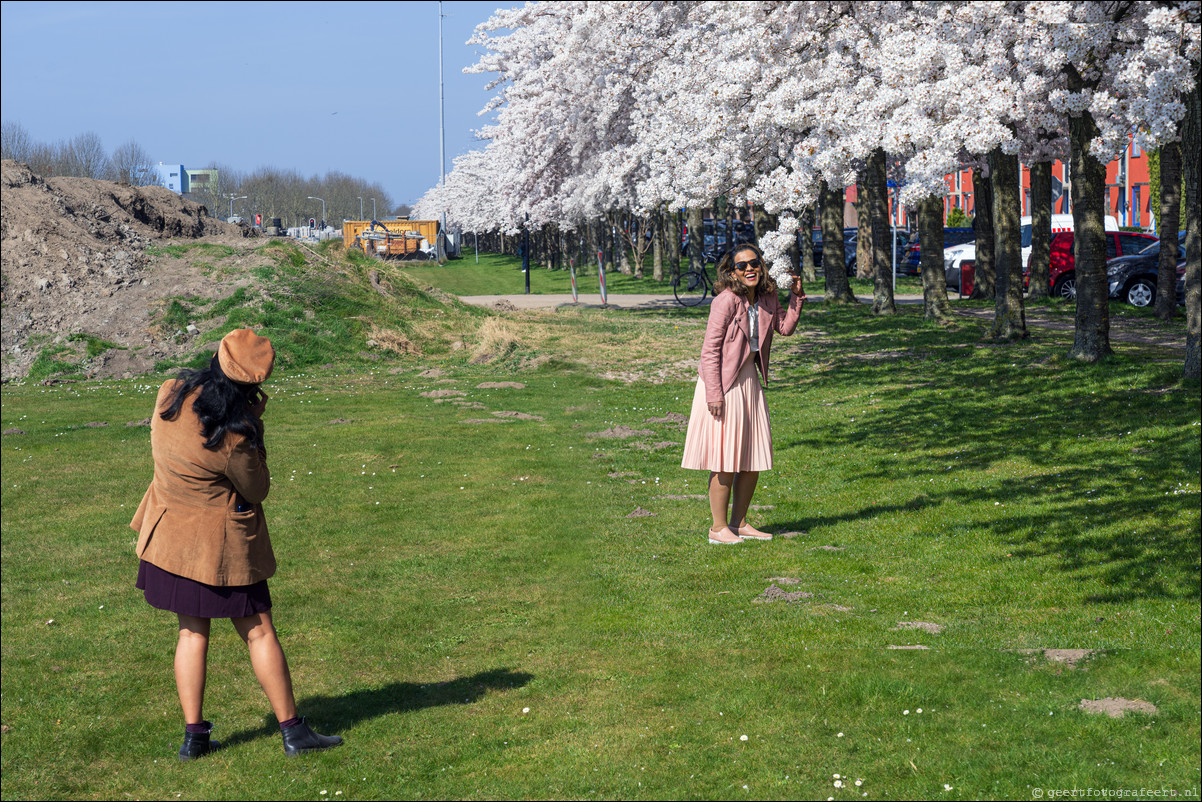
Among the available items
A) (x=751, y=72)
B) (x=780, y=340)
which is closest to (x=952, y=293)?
(x=780, y=340)

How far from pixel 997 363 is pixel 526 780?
13418 millimetres

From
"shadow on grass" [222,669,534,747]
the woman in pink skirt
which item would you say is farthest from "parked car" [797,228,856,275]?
"shadow on grass" [222,669,534,747]

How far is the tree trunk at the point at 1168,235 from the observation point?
20.6 meters

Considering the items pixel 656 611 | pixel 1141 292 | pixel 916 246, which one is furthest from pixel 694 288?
pixel 656 611

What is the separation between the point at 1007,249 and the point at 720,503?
1131cm

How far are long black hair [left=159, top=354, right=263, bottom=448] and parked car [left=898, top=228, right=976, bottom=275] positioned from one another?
33358 mm

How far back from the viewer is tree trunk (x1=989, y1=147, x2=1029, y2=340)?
58.3ft

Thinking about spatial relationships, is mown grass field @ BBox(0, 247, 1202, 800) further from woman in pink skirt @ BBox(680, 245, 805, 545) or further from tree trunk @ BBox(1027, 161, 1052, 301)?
tree trunk @ BBox(1027, 161, 1052, 301)

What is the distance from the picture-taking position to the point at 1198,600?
650cm

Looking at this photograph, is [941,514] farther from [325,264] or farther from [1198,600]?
[325,264]

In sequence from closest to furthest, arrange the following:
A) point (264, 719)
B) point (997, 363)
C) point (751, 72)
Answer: point (264, 719)
point (997, 363)
point (751, 72)

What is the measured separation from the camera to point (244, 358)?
15.5 feet

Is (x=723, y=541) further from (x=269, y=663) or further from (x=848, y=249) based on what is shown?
(x=848, y=249)

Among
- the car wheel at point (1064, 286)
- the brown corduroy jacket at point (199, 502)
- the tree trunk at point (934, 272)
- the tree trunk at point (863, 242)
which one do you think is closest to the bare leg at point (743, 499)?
the brown corduroy jacket at point (199, 502)
